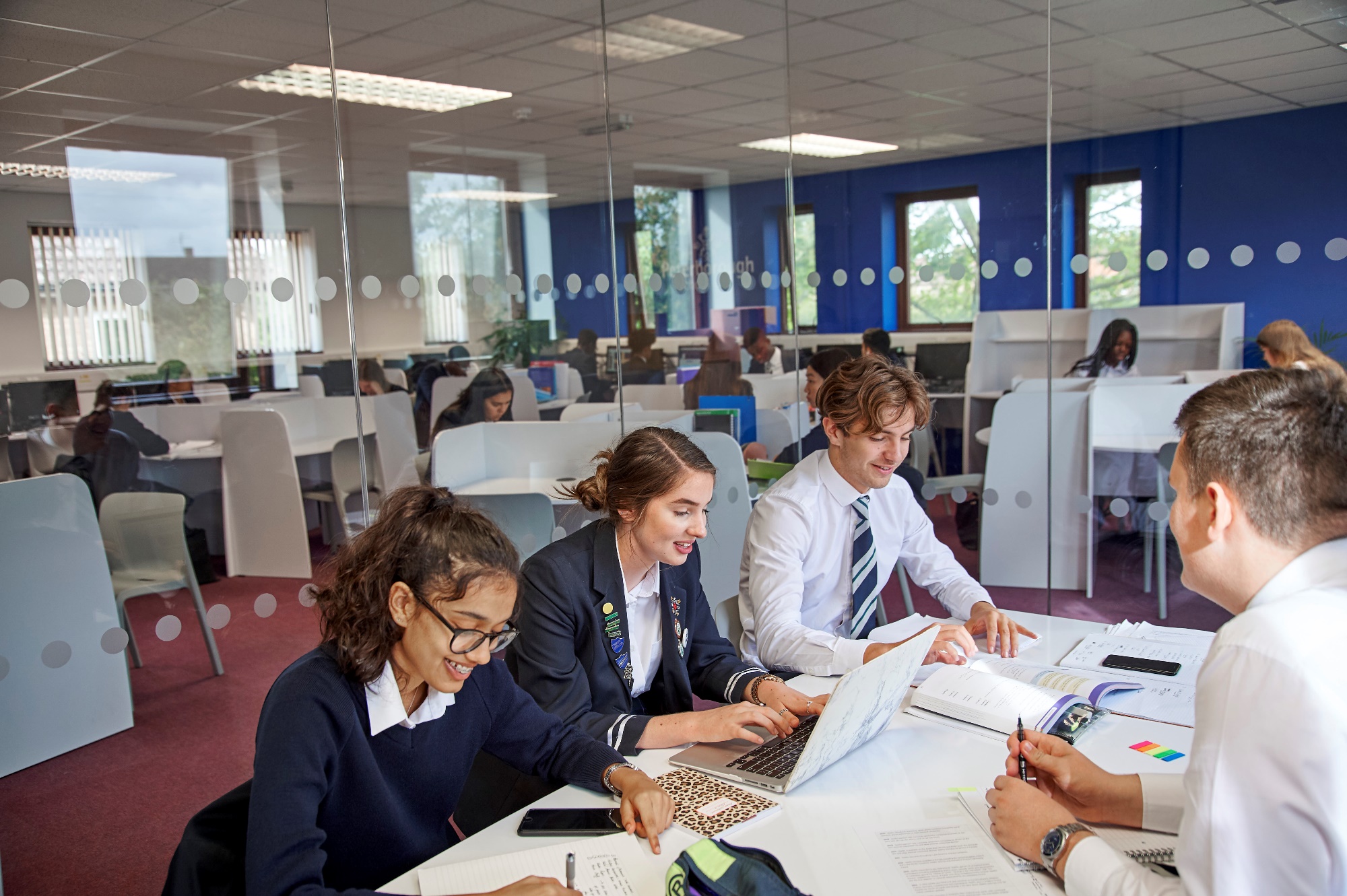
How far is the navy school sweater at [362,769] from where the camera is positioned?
1.34m

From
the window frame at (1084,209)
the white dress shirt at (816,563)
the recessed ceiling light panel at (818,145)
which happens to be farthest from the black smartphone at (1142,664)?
the recessed ceiling light panel at (818,145)

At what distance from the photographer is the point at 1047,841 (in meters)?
1.36

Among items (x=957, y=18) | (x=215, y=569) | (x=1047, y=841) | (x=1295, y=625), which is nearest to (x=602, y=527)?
(x=1047, y=841)

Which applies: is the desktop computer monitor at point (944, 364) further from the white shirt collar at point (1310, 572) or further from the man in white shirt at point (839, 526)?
the white shirt collar at point (1310, 572)

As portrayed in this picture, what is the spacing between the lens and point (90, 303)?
2.83 meters

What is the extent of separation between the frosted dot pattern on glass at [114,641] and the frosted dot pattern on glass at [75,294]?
3.12ft

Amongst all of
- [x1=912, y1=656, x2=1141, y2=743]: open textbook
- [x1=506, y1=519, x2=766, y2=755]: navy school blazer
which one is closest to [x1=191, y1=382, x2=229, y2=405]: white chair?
[x1=506, y1=519, x2=766, y2=755]: navy school blazer

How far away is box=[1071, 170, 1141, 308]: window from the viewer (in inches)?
163

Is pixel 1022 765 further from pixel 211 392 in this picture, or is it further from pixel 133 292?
→ pixel 133 292

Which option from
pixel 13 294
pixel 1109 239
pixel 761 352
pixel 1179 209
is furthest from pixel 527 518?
pixel 1179 209

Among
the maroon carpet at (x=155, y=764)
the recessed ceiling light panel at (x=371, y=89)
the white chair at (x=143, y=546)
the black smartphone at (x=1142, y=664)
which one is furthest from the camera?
the recessed ceiling light panel at (x=371, y=89)

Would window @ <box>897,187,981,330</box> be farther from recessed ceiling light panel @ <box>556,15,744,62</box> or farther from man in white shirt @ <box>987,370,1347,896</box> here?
man in white shirt @ <box>987,370,1347,896</box>

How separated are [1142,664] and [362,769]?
1.55 metres

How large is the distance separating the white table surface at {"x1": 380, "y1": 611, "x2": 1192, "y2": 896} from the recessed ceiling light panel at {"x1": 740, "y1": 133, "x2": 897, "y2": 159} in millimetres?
3190
